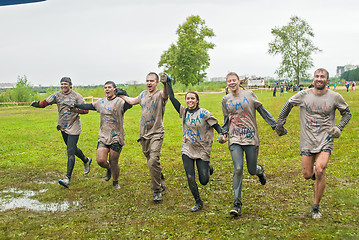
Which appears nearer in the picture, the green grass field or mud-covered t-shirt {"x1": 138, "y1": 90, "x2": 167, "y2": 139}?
the green grass field

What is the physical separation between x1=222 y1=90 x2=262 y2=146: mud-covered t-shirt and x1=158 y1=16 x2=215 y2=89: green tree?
209 ft

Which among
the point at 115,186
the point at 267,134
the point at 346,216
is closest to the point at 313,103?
the point at 346,216

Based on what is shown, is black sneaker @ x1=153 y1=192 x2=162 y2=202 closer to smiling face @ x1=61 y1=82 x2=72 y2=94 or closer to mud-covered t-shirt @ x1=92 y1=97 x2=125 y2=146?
mud-covered t-shirt @ x1=92 y1=97 x2=125 y2=146

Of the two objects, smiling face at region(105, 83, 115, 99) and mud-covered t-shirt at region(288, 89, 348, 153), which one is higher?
smiling face at region(105, 83, 115, 99)

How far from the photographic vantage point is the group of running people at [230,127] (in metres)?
6.00

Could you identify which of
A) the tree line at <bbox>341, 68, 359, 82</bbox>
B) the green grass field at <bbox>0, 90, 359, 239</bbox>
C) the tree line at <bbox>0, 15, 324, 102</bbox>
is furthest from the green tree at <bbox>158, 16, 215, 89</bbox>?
the tree line at <bbox>341, 68, 359, 82</bbox>

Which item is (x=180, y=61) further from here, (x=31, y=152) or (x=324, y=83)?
(x=324, y=83)

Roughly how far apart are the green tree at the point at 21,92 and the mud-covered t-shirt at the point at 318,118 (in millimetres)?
51529

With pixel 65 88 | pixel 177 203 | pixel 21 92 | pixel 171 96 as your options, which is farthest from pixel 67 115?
pixel 21 92

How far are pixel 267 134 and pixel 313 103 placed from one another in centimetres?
1031

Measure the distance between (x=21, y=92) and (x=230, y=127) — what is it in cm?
5144

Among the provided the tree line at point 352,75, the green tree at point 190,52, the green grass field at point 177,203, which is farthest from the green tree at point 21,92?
the tree line at point 352,75

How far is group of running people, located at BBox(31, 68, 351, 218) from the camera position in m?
6.00

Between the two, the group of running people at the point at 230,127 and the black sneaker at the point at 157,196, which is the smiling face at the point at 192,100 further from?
the black sneaker at the point at 157,196
